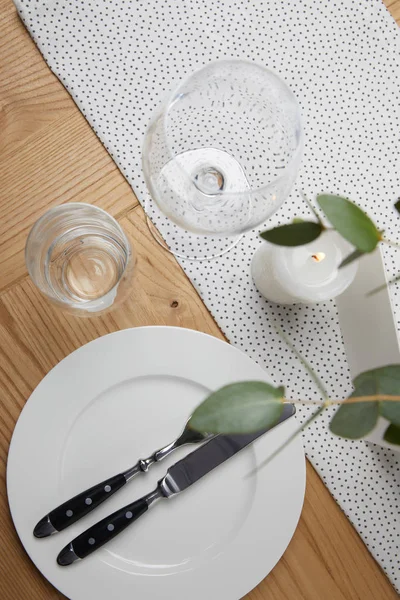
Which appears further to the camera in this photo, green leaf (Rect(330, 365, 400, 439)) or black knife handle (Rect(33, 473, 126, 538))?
black knife handle (Rect(33, 473, 126, 538))

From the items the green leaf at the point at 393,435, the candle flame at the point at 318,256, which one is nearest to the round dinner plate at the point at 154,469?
the candle flame at the point at 318,256

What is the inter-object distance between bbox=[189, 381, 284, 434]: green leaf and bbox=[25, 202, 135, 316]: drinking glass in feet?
0.80

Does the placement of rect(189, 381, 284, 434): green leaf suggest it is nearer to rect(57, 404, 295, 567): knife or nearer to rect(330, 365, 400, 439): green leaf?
rect(330, 365, 400, 439): green leaf

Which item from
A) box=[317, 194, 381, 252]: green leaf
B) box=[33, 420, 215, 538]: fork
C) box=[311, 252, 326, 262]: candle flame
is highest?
box=[317, 194, 381, 252]: green leaf

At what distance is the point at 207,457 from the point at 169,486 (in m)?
0.04

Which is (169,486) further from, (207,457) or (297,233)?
(297,233)

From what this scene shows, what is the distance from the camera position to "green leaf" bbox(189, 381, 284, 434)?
0.29 meters

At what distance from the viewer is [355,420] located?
0.30 meters

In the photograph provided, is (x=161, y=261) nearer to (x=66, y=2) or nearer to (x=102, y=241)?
(x=102, y=241)

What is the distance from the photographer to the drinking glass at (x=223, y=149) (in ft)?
1.62

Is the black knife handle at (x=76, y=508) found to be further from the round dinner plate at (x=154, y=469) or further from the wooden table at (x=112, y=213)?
the wooden table at (x=112, y=213)

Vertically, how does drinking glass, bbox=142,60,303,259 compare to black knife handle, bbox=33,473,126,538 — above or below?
above

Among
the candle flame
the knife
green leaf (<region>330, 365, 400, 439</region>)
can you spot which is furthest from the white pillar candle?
green leaf (<region>330, 365, 400, 439</region>)

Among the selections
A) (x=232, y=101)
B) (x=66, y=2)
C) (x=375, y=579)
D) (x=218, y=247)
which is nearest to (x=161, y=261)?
(x=218, y=247)
